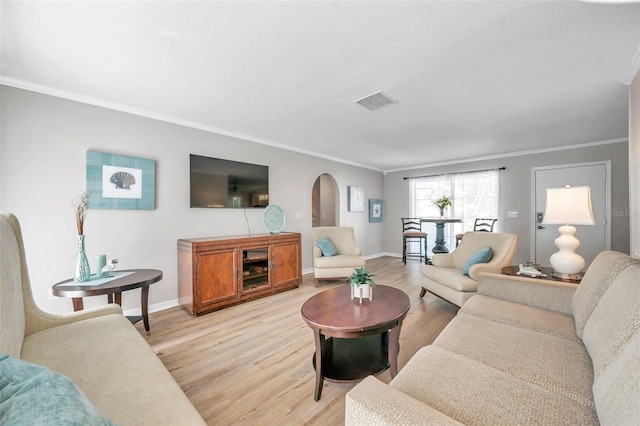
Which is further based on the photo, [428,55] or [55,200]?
[55,200]

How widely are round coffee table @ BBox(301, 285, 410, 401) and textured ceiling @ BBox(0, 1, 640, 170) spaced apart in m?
1.85

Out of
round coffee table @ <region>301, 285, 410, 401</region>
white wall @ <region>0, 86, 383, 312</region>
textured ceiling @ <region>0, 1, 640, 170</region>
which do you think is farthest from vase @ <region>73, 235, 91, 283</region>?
round coffee table @ <region>301, 285, 410, 401</region>

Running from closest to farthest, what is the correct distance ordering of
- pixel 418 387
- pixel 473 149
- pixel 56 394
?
pixel 56 394, pixel 418 387, pixel 473 149

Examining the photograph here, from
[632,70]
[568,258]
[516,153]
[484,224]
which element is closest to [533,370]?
[568,258]

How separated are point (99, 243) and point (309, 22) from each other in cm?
287

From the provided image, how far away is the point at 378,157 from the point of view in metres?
5.35

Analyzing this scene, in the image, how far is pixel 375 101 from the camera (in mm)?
2672

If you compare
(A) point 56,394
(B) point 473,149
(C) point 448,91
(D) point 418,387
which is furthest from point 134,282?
(B) point 473,149

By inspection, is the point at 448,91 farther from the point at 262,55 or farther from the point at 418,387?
the point at 418,387

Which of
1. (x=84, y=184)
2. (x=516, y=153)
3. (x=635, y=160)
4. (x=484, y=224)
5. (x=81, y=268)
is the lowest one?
(x=81, y=268)

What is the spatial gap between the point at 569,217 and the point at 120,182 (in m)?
4.24

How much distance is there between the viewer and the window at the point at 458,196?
5.30m

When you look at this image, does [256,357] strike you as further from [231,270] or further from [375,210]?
[375,210]

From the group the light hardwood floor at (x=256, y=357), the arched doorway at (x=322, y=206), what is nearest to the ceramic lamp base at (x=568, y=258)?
the light hardwood floor at (x=256, y=357)
